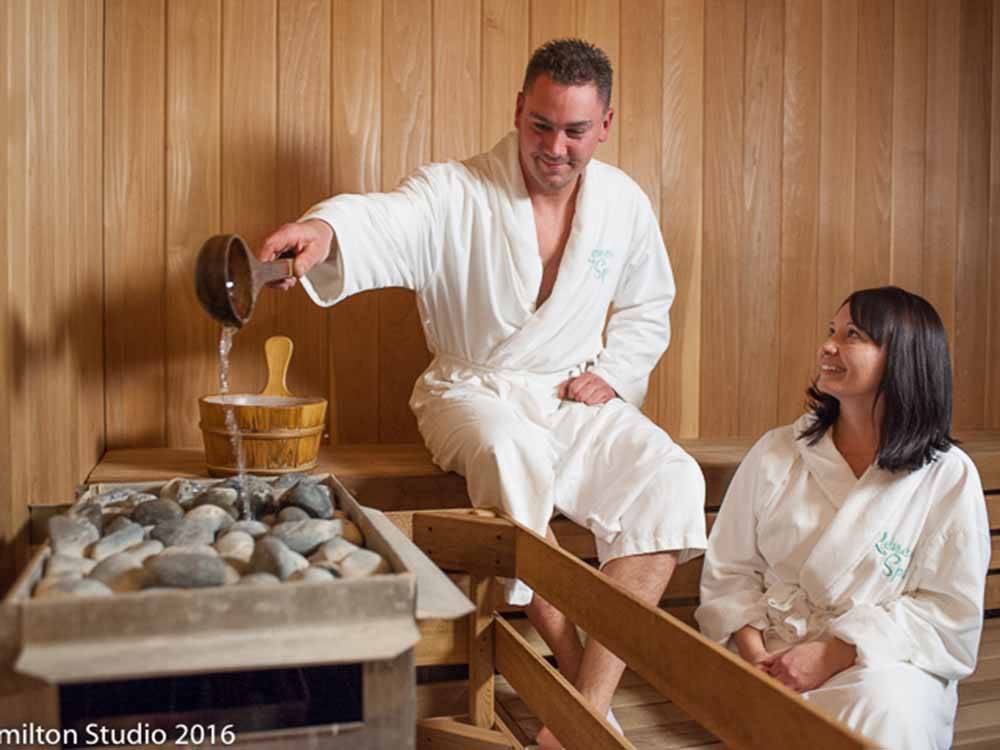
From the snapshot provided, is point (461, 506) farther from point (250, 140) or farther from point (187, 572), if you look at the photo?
point (187, 572)

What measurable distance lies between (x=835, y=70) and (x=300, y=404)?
227cm

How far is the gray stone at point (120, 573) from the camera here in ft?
3.82

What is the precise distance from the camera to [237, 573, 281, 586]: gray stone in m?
1.08

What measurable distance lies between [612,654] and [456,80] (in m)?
1.83

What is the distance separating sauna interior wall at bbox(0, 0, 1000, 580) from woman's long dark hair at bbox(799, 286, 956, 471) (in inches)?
52.6

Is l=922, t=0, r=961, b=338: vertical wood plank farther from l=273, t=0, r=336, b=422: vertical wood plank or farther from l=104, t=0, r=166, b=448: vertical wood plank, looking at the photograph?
l=104, t=0, r=166, b=448: vertical wood plank

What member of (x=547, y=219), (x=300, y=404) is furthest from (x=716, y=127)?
(x=300, y=404)

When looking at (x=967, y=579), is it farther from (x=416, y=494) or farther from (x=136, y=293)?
(x=136, y=293)

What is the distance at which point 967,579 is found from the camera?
188cm

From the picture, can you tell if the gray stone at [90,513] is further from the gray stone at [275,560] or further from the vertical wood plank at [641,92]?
the vertical wood plank at [641,92]

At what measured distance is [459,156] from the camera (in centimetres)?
309

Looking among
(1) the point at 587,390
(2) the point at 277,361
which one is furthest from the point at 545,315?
(2) the point at 277,361

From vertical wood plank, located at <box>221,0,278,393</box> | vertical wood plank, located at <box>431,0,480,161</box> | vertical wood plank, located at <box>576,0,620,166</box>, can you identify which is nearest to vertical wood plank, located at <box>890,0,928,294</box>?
vertical wood plank, located at <box>576,0,620,166</box>

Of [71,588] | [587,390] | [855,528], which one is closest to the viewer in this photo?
[71,588]
